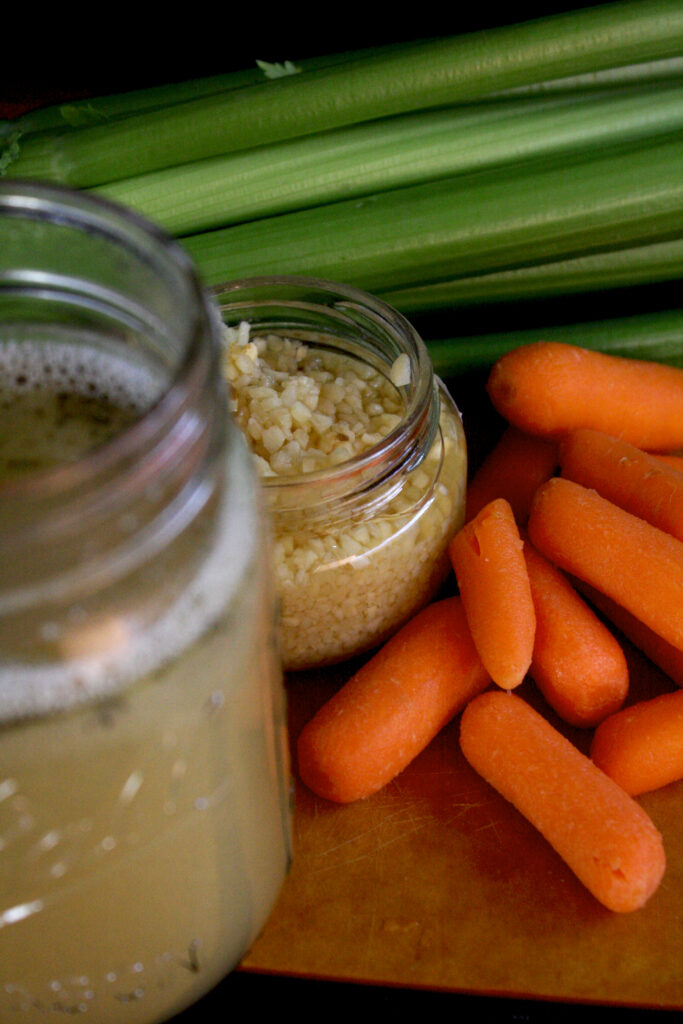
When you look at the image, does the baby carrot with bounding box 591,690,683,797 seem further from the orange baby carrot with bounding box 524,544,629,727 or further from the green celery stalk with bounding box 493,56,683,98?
the green celery stalk with bounding box 493,56,683,98

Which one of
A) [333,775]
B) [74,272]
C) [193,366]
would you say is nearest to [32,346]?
[74,272]

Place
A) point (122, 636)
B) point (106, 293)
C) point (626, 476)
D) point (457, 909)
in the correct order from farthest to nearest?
1. point (626, 476)
2. point (457, 909)
3. point (106, 293)
4. point (122, 636)

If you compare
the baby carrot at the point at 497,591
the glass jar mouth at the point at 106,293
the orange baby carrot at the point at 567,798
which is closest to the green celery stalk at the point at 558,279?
the baby carrot at the point at 497,591

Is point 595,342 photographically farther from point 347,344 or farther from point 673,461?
point 347,344

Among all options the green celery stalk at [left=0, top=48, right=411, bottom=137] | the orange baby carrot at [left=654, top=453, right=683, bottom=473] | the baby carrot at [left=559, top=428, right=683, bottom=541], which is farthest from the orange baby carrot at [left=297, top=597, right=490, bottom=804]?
the green celery stalk at [left=0, top=48, right=411, bottom=137]

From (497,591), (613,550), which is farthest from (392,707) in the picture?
(613,550)

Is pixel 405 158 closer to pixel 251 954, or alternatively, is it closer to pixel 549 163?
pixel 549 163
